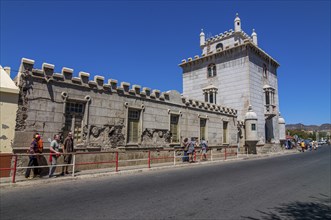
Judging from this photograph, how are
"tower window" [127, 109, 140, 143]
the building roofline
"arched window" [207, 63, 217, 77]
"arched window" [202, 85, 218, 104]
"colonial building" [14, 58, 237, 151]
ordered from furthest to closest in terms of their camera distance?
"arched window" [207, 63, 217, 77], "arched window" [202, 85, 218, 104], the building roofline, "tower window" [127, 109, 140, 143], "colonial building" [14, 58, 237, 151]

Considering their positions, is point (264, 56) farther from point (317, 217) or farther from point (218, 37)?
point (317, 217)

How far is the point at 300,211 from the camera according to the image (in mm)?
5988

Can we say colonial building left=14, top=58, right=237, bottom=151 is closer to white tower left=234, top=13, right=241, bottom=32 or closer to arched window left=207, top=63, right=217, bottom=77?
arched window left=207, top=63, right=217, bottom=77

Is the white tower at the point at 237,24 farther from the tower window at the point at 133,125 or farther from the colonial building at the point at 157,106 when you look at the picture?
the tower window at the point at 133,125

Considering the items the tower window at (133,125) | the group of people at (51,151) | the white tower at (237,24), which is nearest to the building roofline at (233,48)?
the white tower at (237,24)

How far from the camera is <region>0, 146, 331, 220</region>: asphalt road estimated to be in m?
5.41

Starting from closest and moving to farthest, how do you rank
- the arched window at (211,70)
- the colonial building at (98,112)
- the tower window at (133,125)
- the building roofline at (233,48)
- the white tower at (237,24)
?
the colonial building at (98,112)
the tower window at (133,125)
the building roofline at (233,48)
the arched window at (211,70)
the white tower at (237,24)

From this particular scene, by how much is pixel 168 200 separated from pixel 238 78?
2579 centimetres

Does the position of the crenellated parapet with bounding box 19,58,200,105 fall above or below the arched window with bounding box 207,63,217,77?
below

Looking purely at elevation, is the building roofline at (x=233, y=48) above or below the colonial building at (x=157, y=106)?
above

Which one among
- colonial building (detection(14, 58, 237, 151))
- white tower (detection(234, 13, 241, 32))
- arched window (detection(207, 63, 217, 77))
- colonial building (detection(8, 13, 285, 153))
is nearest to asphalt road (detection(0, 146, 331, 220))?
colonial building (detection(14, 58, 237, 151))

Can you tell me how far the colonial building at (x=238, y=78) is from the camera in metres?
29.2

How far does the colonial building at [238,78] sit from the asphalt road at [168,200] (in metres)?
20.9

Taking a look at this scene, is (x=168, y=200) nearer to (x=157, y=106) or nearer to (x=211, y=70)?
(x=157, y=106)
